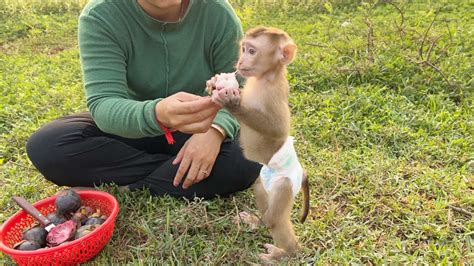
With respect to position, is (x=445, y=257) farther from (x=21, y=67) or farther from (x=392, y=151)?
(x=21, y=67)

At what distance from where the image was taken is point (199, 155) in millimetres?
3092

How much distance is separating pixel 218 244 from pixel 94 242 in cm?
72

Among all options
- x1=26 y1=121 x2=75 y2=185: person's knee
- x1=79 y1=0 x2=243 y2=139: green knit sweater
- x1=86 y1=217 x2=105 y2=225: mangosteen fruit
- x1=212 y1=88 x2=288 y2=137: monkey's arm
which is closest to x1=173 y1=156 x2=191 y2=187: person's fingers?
x1=79 y1=0 x2=243 y2=139: green knit sweater

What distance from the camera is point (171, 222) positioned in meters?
3.04

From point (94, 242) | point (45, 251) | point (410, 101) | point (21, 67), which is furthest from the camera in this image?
point (21, 67)

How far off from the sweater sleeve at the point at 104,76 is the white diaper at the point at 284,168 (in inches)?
27.4

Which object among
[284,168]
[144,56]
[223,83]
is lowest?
[284,168]

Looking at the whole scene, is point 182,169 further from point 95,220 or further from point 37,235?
point 37,235

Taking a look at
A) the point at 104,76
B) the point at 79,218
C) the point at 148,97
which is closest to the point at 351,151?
the point at 148,97

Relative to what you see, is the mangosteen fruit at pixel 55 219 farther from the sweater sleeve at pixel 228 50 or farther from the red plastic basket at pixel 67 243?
the sweater sleeve at pixel 228 50

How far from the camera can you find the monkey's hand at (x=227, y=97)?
238 cm

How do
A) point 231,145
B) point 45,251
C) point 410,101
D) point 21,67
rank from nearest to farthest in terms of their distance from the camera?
point 45,251
point 231,145
point 410,101
point 21,67

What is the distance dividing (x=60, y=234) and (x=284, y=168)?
1327 millimetres

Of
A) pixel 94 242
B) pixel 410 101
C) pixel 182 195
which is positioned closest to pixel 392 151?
pixel 410 101
